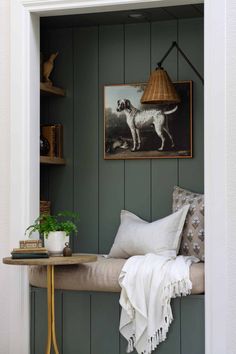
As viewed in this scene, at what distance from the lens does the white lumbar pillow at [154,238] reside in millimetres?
5086

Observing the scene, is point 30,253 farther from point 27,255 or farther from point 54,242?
point 54,242

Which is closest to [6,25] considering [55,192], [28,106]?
[28,106]

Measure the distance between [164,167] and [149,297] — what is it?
4.77ft

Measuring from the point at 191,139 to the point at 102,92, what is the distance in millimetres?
837

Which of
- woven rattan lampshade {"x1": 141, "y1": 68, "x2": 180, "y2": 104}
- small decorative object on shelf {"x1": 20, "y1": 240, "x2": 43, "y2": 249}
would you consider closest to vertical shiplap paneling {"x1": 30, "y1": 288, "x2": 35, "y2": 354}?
small decorative object on shelf {"x1": 20, "y1": 240, "x2": 43, "y2": 249}

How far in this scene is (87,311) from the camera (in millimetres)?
4812

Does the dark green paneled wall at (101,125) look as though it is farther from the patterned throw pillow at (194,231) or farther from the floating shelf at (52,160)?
the patterned throw pillow at (194,231)

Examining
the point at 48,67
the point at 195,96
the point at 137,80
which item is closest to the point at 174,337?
the point at 195,96

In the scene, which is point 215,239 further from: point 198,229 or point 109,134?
point 109,134

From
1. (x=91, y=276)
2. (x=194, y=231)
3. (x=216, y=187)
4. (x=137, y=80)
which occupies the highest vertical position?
(x=137, y=80)

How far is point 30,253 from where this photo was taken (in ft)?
14.8

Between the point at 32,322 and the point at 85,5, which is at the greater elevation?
the point at 85,5

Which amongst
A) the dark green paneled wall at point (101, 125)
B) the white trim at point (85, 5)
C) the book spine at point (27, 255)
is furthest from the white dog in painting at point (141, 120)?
the book spine at point (27, 255)

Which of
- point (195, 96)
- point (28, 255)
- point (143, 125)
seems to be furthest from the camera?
point (143, 125)
